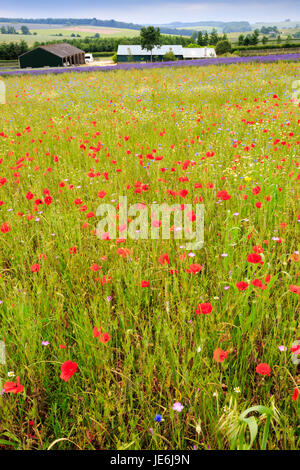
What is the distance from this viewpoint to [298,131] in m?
5.43

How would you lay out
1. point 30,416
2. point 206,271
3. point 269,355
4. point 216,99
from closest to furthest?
point 30,416, point 269,355, point 206,271, point 216,99

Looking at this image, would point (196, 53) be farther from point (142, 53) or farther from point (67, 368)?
point (67, 368)

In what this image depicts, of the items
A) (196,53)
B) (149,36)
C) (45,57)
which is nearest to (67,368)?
(149,36)

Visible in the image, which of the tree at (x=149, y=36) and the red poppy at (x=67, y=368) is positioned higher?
the tree at (x=149, y=36)

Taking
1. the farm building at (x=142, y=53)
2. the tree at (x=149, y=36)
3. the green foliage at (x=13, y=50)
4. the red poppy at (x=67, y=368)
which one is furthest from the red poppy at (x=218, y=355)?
the green foliage at (x=13, y=50)

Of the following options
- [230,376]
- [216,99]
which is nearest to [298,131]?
[216,99]

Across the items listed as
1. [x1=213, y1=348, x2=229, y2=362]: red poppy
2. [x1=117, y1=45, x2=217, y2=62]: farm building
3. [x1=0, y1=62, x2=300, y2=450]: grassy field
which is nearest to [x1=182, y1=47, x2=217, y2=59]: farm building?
[x1=117, y1=45, x2=217, y2=62]: farm building

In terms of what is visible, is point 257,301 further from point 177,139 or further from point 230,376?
point 177,139

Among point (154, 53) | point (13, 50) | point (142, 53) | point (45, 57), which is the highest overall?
point (13, 50)

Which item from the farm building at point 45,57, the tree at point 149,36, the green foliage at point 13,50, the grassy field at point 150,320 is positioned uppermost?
the green foliage at point 13,50

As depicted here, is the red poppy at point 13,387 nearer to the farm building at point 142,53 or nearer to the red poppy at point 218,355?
the red poppy at point 218,355

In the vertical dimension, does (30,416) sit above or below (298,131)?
below

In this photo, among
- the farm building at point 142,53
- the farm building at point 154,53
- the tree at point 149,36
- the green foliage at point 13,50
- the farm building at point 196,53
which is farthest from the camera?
the farm building at point 142,53

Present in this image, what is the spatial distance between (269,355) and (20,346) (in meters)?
1.31
